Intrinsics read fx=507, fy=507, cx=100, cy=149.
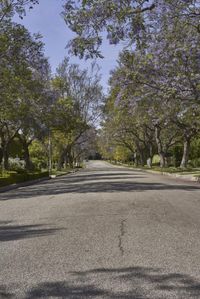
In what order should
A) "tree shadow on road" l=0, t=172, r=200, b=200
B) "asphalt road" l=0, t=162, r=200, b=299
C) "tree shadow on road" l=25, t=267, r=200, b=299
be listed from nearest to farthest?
"tree shadow on road" l=25, t=267, r=200, b=299, "asphalt road" l=0, t=162, r=200, b=299, "tree shadow on road" l=0, t=172, r=200, b=200

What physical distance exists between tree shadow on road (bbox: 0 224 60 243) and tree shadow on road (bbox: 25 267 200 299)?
3.63 meters

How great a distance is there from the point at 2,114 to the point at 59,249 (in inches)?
1227

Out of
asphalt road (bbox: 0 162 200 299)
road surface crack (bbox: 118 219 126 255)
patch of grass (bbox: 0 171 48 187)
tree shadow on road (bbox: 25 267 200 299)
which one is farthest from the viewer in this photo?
patch of grass (bbox: 0 171 48 187)

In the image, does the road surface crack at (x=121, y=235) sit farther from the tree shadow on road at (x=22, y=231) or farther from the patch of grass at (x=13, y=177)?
the patch of grass at (x=13, y=177)

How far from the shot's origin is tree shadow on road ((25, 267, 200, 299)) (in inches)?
242

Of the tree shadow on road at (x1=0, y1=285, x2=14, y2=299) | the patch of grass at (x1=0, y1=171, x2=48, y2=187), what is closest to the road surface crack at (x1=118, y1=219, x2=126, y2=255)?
the tree shadow on road at (x1=0, y1=285, x2=14, y2=299)

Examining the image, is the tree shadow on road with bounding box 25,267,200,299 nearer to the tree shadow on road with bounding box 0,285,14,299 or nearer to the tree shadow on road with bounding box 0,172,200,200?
the tree shadow on road with bounding box 0,285,14,299

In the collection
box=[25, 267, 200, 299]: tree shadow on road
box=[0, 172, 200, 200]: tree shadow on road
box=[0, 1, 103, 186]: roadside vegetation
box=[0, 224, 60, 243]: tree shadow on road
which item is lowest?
box=[25, 267, 200, 299]: tree shadow on road

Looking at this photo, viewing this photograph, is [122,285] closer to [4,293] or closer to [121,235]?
[4,293]

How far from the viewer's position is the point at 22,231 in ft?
37.9

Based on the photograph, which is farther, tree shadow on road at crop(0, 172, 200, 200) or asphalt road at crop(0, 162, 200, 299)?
tree shadow on road at crop(0, 172, 200, 200)

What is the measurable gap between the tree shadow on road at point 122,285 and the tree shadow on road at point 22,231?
3.63m

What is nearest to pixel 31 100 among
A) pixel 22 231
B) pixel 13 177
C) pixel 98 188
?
pixel 13 177

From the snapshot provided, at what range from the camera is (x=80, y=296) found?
6098 millimetres
